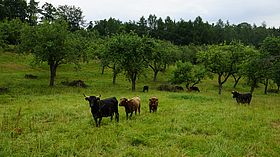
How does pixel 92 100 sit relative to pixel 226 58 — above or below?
below

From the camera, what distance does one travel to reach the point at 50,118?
19203mm

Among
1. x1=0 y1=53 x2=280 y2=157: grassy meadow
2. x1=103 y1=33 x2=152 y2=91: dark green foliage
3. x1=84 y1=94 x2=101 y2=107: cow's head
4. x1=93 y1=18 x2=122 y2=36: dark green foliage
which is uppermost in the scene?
x1=93 y1=18 x2=122 y2=36: dark green foliage

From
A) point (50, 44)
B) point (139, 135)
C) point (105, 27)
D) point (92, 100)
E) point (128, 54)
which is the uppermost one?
point (105, 27)

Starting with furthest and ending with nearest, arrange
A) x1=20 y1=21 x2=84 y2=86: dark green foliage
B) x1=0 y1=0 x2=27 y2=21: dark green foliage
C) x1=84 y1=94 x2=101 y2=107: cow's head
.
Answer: x1=0 y1=0 x2=27 y2=21: dark green foliage
x1=20 y1=21 x2=84 y2=86: dark green foliage
x1=84 y1=94 x2=101 y2=107: cow's head

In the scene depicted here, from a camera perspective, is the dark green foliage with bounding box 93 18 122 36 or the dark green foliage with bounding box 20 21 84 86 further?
the dark green foliage with bounding box 93 18 122 36

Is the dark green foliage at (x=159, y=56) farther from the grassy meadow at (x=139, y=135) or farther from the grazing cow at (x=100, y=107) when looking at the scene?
the grazing cow at (x=100, y=107)

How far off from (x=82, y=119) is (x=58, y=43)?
27.1 meters

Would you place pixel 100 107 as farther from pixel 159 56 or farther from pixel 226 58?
pixel 159 56

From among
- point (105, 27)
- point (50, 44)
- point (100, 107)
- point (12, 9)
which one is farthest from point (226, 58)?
point (105, 27)

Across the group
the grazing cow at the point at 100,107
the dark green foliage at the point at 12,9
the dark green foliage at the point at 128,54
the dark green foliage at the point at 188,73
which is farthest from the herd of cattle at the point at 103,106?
the dark green foliage at the point at 12,9

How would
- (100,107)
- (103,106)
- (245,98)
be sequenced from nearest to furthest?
1. (100,107)
2. (103,106)
3. (245,98)

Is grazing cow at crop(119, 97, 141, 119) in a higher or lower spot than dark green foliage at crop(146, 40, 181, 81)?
lower

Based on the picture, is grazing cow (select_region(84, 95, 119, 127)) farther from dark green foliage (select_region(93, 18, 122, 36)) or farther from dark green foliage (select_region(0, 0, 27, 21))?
dark green foliage (select_region(93, 18, 122, 36))

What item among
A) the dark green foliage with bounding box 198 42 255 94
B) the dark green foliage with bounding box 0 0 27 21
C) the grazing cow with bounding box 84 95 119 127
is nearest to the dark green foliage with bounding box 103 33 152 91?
the dark green foliage with bounding box 198 42 255 94
